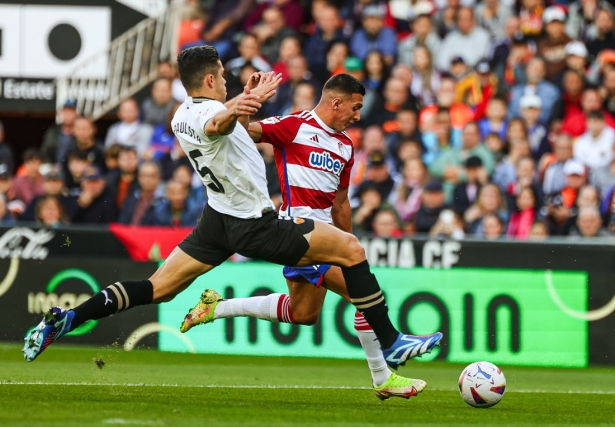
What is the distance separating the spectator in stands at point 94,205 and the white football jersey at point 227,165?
23.0ft

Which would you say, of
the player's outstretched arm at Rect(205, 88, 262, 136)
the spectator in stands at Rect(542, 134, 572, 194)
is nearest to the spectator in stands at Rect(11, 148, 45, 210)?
the spectator in stands at Rect(542, 134, 572, 194)

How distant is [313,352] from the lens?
39.2 ft

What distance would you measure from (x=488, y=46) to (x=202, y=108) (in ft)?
30.1

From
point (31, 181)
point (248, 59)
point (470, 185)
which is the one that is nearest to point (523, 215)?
point (470, 185)

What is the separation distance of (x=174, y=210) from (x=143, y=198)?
22.0 inches

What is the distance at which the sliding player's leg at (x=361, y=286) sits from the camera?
24.5ft

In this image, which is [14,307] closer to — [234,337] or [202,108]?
[234,337]

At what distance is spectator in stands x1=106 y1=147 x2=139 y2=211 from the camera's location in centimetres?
1461

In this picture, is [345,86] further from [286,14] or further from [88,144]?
[286,14]

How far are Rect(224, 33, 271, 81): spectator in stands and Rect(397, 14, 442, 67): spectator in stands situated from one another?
2.00 m

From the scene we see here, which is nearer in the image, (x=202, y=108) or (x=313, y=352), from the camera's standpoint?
(x=202, y=108)

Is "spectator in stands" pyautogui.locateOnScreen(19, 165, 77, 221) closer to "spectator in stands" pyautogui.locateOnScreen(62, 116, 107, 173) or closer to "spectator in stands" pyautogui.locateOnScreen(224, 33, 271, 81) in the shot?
"spectator in stands" pyautogui.locateOnScreen(62, 116, 107, 173)

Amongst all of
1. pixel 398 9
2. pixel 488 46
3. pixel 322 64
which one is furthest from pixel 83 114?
pixel 488 46

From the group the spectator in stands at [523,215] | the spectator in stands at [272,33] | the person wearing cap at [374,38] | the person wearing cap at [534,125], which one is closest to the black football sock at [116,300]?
the spectator in stands at [523,215]
